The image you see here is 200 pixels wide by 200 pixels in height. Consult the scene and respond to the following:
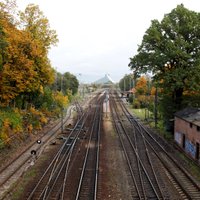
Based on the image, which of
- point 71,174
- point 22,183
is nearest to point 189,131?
point 71,174

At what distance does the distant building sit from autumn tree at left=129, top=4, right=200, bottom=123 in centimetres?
412

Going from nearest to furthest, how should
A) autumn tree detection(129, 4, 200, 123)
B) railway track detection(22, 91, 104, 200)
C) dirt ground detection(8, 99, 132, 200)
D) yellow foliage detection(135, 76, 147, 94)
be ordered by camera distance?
1. railway track detection(22, 91, 104, 200)
2. dirt ground detection(8, 99, 132, 200)
3. autumn tree detection(129, 4, 200, 123)
4. yellow foliage detection(135, 76, 147, 94)

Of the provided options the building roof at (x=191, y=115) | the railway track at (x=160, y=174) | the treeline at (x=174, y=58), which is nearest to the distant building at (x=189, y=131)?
the building roof at (x=191, y=115)

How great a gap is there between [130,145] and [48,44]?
747 inches

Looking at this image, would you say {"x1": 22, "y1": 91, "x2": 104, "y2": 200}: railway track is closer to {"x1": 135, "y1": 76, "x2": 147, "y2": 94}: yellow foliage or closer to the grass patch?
the grass patch

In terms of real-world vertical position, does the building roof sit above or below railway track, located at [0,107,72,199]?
above

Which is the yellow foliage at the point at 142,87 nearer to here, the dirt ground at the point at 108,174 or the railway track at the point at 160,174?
the railway track at the point at 160,174

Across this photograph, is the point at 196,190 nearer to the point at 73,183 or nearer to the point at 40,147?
the point at 73,183

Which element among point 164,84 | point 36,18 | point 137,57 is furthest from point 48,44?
point 164,84

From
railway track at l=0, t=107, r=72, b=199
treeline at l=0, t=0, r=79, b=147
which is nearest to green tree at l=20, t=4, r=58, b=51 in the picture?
treeline at l=0, t=0, r=79, b=147

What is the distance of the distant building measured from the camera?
31156 millimetres

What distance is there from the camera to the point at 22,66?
38812 mm

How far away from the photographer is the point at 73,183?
24.1 metres

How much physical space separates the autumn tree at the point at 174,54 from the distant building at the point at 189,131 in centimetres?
412
